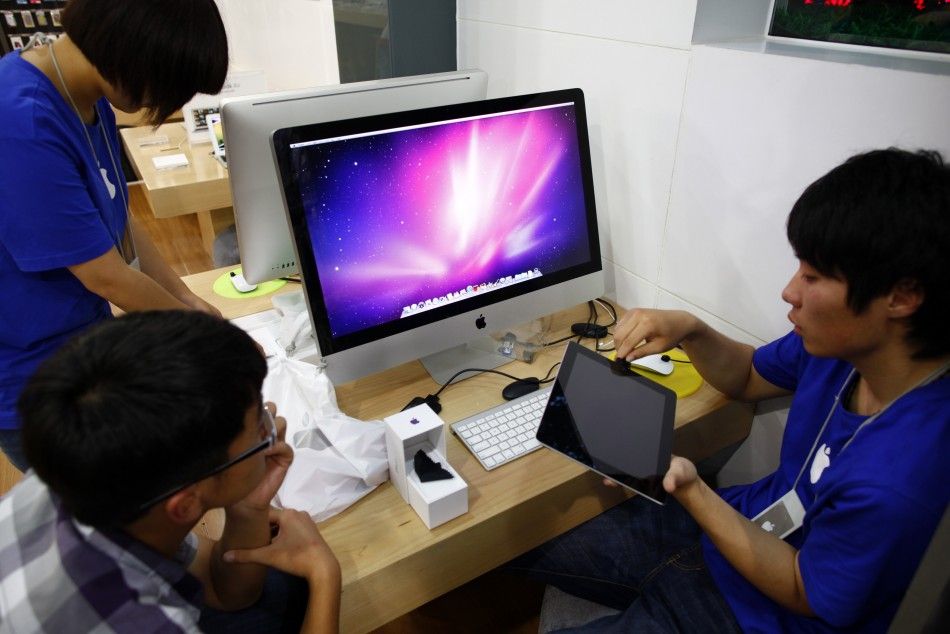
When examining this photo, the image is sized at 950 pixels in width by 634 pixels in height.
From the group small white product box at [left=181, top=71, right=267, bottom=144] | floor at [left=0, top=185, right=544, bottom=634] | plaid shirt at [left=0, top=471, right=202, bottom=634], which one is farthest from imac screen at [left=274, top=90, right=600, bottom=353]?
small white product box at [left=181, top=71, right=267, bottom=144]

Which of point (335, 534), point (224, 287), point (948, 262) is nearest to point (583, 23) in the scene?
point (948, 262)

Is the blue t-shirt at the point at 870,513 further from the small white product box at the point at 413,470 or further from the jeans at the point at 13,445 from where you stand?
the jeans at the point at 13,445

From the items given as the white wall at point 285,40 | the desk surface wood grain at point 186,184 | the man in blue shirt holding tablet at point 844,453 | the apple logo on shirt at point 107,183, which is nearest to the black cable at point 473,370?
the man in blue shirt holding tablet at point 844,453

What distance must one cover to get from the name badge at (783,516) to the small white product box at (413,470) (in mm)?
505

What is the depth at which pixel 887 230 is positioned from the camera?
78 cm

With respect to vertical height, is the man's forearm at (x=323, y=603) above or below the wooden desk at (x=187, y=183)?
below

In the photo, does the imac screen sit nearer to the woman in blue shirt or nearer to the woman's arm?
A: the woman in blue shirt

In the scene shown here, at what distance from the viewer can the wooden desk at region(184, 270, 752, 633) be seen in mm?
914

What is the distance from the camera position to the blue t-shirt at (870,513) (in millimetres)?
766

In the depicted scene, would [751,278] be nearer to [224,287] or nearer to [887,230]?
[887,230]

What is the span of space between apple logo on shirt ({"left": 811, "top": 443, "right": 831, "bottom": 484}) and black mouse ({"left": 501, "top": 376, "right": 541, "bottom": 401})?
505 mm

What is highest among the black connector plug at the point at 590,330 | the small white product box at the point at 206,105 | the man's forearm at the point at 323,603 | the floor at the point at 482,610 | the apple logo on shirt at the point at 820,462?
the small white product box at the point at 206,105

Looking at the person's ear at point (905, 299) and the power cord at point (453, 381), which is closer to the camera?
the person's ear at point (905, 299)

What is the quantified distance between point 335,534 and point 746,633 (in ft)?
2.22
